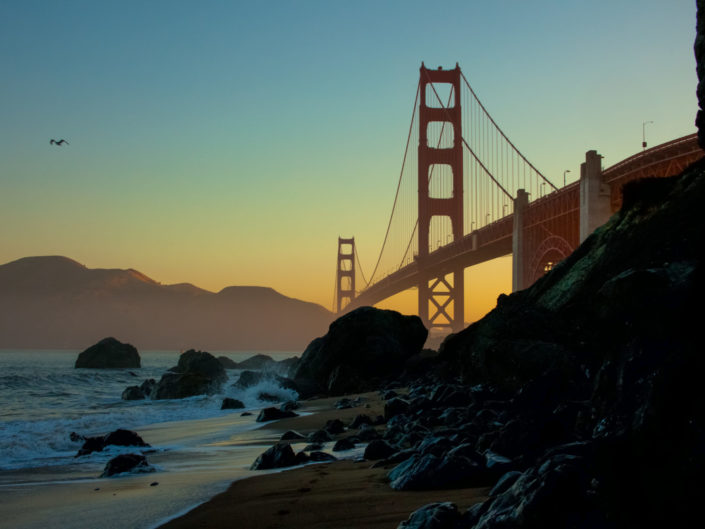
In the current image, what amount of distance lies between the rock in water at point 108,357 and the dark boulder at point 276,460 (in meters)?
52.0

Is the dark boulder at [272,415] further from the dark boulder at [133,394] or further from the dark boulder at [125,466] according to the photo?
the dark boulder at [133,394]

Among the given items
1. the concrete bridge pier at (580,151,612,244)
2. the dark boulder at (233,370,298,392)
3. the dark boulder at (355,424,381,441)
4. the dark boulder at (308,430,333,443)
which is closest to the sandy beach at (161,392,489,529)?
the dark boulder at (355,424,381,441)

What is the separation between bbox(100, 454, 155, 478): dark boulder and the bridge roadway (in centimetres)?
1901

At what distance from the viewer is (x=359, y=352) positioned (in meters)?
20.4

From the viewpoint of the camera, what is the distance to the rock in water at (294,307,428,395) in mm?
19453

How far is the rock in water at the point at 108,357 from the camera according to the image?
54375 millimetres

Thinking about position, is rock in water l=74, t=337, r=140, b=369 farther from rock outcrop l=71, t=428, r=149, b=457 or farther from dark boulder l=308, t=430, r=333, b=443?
dark boulder l=308, t=430, r=333, b=443

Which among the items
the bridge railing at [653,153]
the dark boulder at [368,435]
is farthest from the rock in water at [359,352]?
the bridge railing at [653,153]

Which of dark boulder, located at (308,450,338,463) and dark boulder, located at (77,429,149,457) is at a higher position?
dark boulder, located at (308,450,338,463)

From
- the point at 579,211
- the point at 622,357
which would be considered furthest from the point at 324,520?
the point at 579,211

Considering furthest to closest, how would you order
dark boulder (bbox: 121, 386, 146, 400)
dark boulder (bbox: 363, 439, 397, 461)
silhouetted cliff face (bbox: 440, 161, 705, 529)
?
dark boulder (bbox: 121, 386, 146, 400) → dark boulder (bbox: 363, 439, 397, 461) → silhouetted cliff face (bbox: 440, 161, 705, 529)

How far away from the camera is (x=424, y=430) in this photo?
6727 millimetres

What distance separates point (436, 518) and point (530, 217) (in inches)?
1411

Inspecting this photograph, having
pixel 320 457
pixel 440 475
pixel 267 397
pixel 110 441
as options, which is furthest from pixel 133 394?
pixel 440 475
